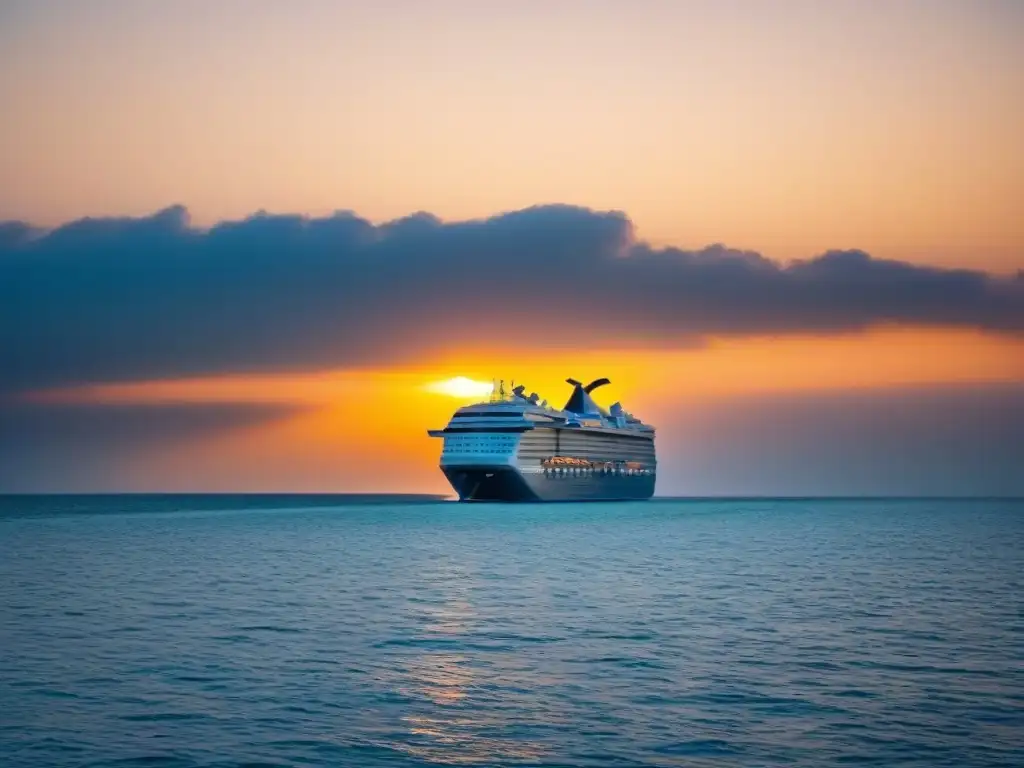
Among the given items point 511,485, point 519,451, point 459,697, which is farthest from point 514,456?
point 459,697

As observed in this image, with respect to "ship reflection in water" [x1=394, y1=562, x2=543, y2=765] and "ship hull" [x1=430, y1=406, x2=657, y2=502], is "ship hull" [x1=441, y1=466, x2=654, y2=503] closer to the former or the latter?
"ship hull" [x1=430, y1=406, x2=657, y2=502]

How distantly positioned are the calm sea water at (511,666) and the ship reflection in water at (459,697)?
0.28 ft

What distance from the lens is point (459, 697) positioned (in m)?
24.2

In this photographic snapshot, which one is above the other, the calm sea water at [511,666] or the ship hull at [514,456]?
the ship hull at [514,456]

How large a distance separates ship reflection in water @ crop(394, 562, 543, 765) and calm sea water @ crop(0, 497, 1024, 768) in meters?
0.09

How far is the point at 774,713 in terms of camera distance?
2253 cm

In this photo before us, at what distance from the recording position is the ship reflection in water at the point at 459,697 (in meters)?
19.7

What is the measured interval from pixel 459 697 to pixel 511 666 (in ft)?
12.8

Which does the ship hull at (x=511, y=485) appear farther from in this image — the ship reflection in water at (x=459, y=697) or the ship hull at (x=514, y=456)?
the ship reflection in water at (x=459, y=697)

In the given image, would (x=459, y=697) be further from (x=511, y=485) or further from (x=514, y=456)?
(x=511, y=485)

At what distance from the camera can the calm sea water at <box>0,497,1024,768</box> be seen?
20.0m

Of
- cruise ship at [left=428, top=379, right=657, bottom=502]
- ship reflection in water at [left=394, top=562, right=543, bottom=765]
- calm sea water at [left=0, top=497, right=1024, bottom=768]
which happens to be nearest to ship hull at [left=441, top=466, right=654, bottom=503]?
cruise ship at [left=428, top=379, right=657, bottom=502]

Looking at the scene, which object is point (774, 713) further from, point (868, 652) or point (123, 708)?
point (123, 708)

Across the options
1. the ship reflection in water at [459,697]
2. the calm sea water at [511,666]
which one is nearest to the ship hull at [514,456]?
the calm sea water at [511,666]
